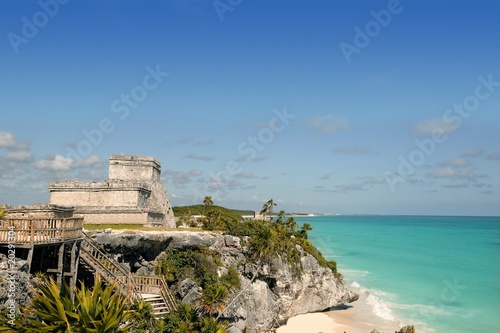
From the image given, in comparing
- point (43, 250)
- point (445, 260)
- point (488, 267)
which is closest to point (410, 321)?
point (43, 250)

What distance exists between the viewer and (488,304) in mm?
42750

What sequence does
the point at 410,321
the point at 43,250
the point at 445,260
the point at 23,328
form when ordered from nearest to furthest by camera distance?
1. the point at 23,328
2. the point at 43,250
3. the point at 410,321
4. the point at 445,260

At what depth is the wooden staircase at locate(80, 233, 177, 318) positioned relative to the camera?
70.5ft

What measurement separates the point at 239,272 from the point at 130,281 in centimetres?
865

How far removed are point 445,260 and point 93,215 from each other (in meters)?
67.0

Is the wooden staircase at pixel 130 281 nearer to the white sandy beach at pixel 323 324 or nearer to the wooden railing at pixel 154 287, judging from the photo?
the wooden railing at pixel 154 287

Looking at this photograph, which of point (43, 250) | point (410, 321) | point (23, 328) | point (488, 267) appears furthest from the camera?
point (488, 267)

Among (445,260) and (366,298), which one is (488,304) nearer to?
(366,298)

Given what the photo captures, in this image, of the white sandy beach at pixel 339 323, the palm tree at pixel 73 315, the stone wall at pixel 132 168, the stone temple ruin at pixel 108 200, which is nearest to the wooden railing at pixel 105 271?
the stone temple ruin at pixel 108 200

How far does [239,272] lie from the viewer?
28.7 meters

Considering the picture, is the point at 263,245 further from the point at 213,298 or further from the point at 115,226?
the point at 115,226

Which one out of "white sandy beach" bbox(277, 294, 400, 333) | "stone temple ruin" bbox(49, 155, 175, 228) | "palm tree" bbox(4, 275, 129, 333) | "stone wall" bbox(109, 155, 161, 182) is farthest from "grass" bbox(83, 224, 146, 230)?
"palm tree" bbox(4, 275, 129, 333)

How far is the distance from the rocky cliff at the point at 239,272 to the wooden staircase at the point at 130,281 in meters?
1.92

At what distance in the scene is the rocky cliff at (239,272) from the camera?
26078mm
